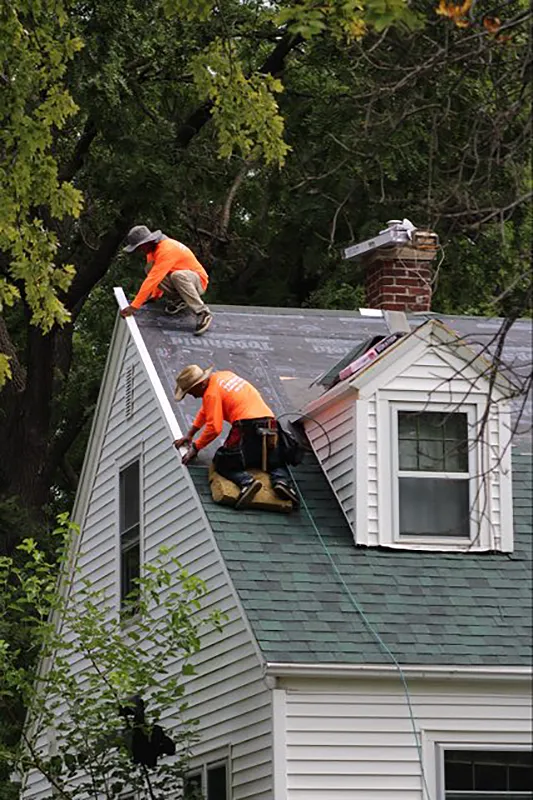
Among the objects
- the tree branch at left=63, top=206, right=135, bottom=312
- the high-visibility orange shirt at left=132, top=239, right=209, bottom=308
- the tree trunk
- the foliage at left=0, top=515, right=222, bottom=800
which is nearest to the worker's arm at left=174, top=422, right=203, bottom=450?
the foliage at left=0, top=515, right=222, bottom=800

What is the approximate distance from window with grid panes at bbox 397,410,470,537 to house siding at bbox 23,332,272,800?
1809mm

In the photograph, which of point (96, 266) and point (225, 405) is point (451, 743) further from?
point (96, 266)

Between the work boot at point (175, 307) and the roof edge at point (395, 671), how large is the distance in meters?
5.67

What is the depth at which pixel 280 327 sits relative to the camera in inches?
792

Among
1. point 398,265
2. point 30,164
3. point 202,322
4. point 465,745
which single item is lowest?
point 465,745

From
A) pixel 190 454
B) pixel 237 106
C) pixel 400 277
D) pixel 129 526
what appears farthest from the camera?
pixel 400 277

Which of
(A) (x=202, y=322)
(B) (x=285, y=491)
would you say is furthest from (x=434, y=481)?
(A) (x=202, y=322)

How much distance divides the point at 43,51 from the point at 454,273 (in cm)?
1065

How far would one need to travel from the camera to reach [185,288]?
19.7 metres

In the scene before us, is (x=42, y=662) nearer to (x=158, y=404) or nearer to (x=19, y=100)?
(x=158, y=404)

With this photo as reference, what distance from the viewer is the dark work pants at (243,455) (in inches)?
667

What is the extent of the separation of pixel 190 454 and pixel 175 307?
3.03 m

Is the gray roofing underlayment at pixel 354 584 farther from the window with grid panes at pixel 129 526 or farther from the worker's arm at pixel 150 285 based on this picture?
the window with grid panes at pixel 129 526

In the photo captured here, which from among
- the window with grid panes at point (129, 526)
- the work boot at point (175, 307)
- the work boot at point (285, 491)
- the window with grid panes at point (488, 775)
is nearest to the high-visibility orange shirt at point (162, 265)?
the work boot at point (175, 307)
